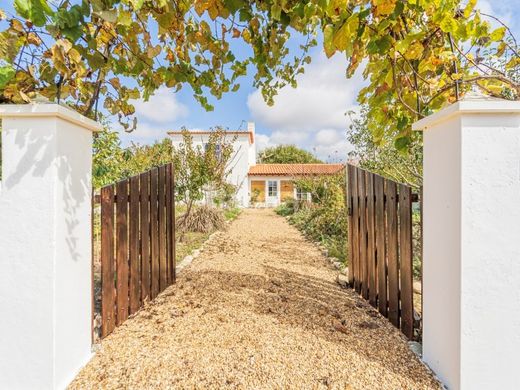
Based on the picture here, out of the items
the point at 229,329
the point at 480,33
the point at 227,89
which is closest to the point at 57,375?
the point at 229,329

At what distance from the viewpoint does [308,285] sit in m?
4.18

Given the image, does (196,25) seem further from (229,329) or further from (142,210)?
(229,329)

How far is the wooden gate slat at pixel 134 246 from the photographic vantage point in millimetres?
3059

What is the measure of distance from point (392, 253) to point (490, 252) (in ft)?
3.82

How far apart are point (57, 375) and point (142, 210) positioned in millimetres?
1723

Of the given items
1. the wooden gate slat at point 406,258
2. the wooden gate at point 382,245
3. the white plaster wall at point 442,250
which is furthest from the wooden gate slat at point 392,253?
the white plaster wall at point 442,250

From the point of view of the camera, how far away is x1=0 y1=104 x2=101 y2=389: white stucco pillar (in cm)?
184

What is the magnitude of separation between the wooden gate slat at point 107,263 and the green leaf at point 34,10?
1.38 m

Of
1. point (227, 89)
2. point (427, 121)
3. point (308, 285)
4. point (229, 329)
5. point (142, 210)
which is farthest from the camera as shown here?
point (308, 285)

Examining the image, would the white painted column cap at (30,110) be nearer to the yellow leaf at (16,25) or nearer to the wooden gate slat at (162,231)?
the yellow leaf at (16,25)

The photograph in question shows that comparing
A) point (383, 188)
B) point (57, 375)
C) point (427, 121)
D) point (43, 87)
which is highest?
point (43, 87)

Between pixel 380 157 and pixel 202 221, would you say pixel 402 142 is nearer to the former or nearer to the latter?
pixel 380 157

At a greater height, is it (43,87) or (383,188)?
(43,87)

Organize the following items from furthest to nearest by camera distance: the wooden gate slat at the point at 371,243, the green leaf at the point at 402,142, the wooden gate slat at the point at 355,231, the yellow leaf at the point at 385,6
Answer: the wooden gate slat at the point at 355,231 → the wooden gate slat at the point at 371,243 → the green leaf at the point at 402,142 → the yellow leaf at the point at 385,6
